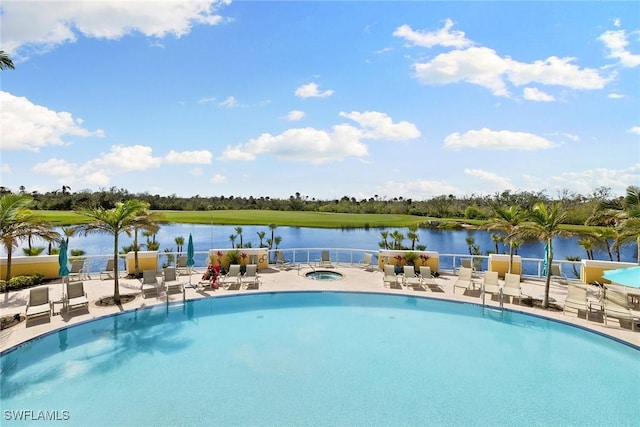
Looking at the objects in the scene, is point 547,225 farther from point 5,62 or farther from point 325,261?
point 5,62

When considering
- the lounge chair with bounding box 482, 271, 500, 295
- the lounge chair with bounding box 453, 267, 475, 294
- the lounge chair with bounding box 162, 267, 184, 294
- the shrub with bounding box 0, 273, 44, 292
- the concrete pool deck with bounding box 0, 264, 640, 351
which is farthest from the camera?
the lounge chair with bounding box 453, 267, 475, 294

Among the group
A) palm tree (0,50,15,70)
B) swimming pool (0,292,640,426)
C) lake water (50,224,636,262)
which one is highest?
palm tree (0,50,15,70)

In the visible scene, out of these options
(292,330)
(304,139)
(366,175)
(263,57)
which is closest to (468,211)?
(366,175)

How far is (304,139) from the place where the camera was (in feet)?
67.6

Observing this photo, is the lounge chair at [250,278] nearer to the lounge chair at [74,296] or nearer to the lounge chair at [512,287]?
the lounge chair at [74,296]

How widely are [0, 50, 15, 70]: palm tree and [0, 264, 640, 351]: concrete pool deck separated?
6.81m

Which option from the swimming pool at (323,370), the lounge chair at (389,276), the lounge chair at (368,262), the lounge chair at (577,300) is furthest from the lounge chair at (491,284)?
the lounge chair at (368,262)

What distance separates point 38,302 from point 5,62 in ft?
21.8

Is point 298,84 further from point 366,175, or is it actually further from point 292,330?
point 366,175

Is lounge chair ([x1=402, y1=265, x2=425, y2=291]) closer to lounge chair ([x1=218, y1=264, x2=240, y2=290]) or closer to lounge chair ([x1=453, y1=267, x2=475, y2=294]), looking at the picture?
lounge chair ([x1=453, y1=267, x2=475, y2=294])

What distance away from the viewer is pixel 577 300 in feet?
33.4

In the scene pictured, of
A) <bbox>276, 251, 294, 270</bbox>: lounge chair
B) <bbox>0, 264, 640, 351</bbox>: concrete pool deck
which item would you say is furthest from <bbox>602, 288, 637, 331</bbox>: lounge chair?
<bbox>276, 251, 294, 270</bbox>: lounge chair

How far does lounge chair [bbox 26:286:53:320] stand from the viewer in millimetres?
9234

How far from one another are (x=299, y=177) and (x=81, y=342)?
40825 millimetres
